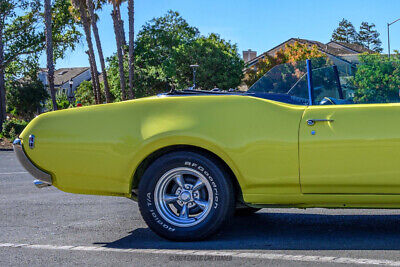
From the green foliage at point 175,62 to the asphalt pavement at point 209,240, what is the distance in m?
52.1

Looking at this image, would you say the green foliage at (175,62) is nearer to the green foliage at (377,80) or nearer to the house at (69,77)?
the house at (69,77)

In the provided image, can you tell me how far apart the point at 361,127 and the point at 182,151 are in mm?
1308

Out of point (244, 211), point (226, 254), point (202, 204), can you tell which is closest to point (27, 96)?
point (244, 211)

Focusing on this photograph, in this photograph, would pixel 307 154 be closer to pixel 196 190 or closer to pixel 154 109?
pixel 196 190

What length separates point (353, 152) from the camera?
433 centimetres

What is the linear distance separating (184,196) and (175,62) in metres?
56.0

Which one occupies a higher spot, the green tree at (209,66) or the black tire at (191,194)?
the green tree at (209,66)

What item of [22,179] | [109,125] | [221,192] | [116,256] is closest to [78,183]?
[109,125]

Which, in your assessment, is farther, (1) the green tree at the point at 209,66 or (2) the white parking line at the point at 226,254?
(1) the green tree at the point at 209,66

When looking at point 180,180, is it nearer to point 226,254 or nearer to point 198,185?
point 198,185

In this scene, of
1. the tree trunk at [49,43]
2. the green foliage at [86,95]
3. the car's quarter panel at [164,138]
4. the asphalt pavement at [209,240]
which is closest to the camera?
the asphalt pavement at [209,240]

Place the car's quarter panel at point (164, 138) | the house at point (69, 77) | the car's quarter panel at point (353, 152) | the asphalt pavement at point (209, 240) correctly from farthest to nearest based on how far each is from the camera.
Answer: the house at point (69, 77), the car's quarter panel at point (164, 138), the car's quarter panel at point (353, 152), the asphalt pavement at point (209, 240)

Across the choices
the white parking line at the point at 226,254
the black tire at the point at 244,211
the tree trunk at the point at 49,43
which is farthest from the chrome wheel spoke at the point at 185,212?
the tree trunk at the point at 49,43

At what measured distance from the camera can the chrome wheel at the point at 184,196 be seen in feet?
15.1
